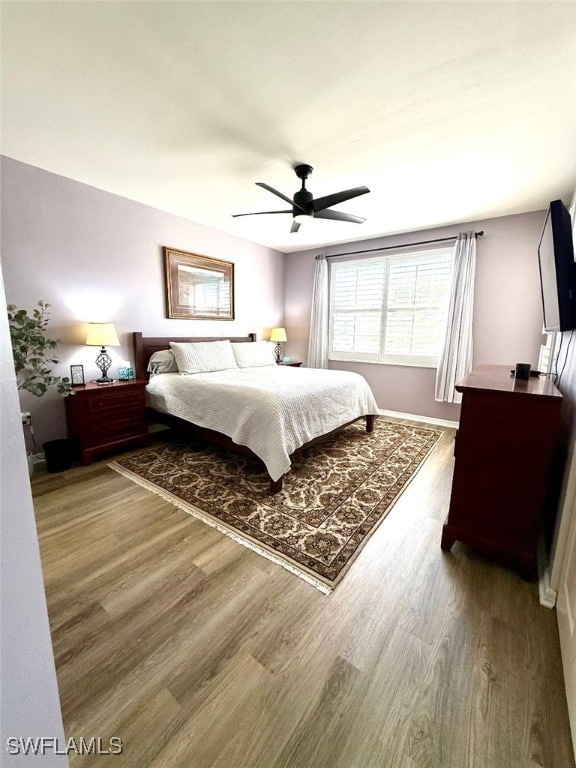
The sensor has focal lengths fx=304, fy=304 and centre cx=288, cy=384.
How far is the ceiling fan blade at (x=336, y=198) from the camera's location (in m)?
2.35

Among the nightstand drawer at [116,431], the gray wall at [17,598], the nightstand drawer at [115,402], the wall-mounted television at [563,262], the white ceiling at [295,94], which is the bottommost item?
the nightstand drawer at [116,431]

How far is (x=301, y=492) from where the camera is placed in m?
2.34

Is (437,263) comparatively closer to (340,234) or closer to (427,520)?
(340,234)

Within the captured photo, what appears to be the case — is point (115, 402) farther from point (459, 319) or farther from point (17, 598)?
point (459, 319)

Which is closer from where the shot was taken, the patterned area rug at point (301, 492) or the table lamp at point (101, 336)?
the patterned area rug at point (301, 492)

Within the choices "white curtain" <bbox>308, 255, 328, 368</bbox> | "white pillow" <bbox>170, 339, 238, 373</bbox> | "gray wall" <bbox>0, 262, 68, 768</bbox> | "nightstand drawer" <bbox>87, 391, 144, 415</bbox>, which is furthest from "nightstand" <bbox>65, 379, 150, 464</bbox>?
"white curtain" <bbox>308, 255, 328, 368</bbox>

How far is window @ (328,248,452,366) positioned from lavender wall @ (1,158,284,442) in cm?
214

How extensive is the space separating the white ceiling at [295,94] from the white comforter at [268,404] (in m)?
1.85

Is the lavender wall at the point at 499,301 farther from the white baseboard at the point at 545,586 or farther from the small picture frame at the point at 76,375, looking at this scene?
the small picture frame at the point at 76,375

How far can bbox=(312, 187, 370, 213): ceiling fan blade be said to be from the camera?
2.35 metres

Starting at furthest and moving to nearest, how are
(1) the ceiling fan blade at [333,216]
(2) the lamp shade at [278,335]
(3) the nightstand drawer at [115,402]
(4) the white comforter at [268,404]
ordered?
(2) the lamp shade at [278,335] < (3) the nightstand drawer at [115,402] < (1) the ceiling fan blade at [333,216] < (4) the white comforter at [268,404]

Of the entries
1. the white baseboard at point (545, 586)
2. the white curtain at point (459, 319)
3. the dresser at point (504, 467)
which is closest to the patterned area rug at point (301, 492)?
the dresser at point (504, 467)

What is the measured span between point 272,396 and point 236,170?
1.95 metres

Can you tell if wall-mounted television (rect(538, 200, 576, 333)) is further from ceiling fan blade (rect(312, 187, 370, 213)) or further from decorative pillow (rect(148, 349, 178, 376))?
decorative pillow (rect(148, 349, 178, 376))
